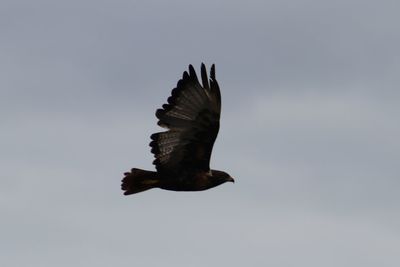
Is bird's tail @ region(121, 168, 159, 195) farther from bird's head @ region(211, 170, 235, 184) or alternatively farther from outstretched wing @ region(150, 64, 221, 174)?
bird's head @ region(211, 170, 235, 184)

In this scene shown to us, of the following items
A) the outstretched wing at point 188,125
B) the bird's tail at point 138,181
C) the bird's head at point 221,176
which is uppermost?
the outstretched wing at point 188,125

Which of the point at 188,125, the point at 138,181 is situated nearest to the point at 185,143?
the point at 188,125

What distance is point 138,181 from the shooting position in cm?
8462

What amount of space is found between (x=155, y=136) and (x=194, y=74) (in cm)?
184

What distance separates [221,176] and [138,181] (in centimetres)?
202

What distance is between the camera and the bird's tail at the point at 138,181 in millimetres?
84562

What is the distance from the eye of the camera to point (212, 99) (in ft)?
276

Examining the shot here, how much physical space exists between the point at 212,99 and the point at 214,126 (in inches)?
29.4

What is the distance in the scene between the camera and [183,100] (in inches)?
3324

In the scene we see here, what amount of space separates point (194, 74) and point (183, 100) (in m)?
0.72

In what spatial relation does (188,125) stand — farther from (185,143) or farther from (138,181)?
(138,181)

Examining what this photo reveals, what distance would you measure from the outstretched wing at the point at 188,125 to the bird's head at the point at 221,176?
23 centimetres

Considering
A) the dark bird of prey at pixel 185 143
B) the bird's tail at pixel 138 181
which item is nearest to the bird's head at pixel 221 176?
the dark bird of prey at pixel 185 143

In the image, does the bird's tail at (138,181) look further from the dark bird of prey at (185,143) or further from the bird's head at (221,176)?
the bird's head at (221,176)
